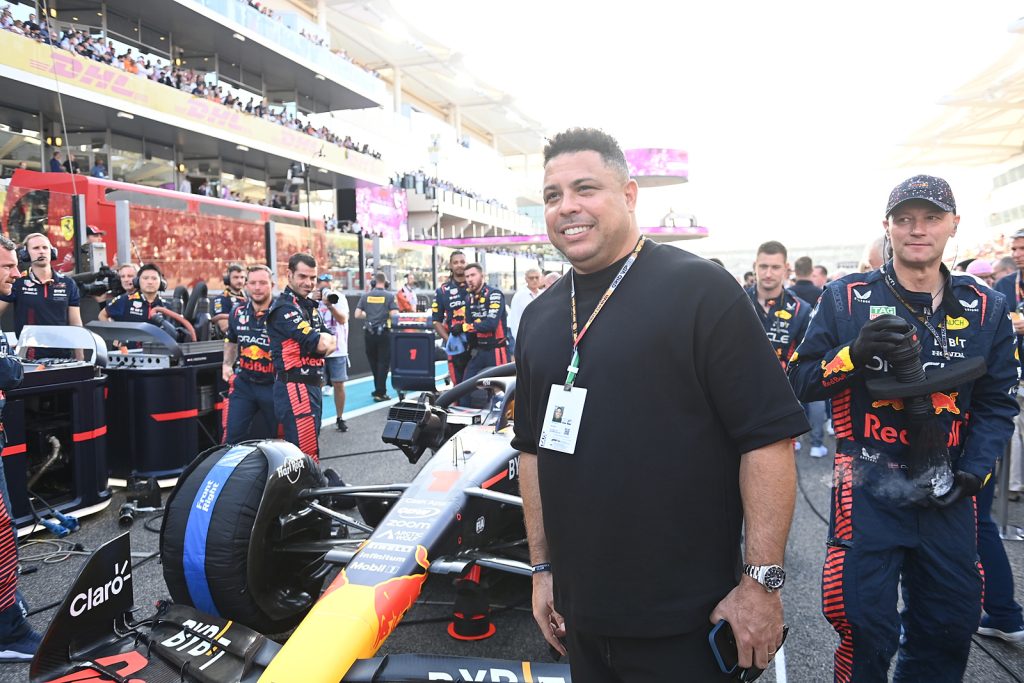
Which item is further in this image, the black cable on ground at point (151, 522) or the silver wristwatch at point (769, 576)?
the black cable on ground at point (151, 522)

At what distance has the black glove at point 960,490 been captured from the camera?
194 centimetres

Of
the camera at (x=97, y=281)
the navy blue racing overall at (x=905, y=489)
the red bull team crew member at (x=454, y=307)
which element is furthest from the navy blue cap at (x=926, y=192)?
the camera at (x=97, y=281)

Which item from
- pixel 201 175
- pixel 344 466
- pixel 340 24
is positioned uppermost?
pixel 340 24

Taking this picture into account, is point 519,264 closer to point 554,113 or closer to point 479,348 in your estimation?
point 479,348

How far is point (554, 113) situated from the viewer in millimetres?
55438

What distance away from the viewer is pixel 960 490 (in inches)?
77.0

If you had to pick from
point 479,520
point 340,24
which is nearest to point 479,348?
point 479,520

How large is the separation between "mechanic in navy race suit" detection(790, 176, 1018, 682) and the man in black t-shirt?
873 mm

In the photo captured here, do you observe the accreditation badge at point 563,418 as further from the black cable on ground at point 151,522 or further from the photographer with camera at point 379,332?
the photographer with camera at point 379,332

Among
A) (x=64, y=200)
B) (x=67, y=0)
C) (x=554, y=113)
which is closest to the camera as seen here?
(x=64, y=200)

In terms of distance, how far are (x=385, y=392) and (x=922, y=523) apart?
8235 mm

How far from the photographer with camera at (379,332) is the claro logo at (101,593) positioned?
6.98m

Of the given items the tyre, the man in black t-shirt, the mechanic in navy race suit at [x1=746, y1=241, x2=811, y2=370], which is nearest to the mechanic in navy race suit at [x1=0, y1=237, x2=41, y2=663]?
the tyre

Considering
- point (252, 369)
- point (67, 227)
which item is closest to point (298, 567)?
point (252, 369)
